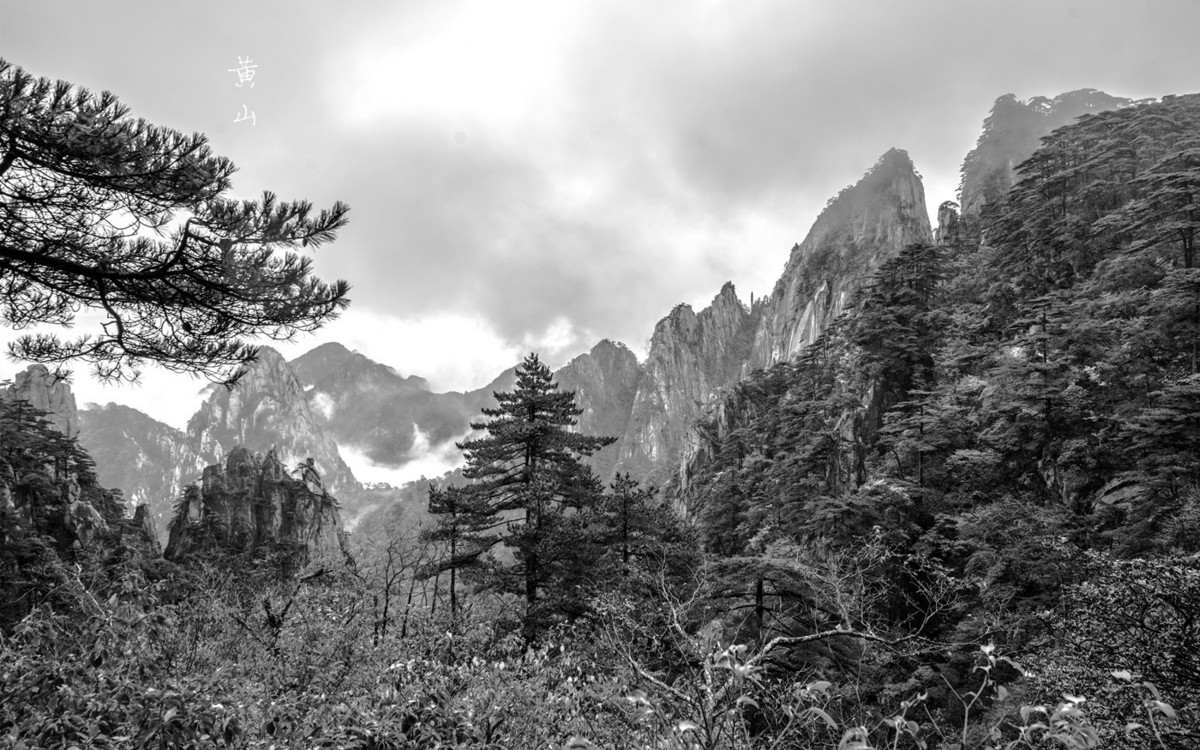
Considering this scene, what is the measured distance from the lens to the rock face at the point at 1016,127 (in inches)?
2837

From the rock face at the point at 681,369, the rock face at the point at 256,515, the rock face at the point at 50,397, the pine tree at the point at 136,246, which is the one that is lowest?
the rock face at the point at 256,515

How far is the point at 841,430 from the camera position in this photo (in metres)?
28.6

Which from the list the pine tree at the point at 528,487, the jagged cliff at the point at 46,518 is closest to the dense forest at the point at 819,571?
the pine tree at the point at 528,487

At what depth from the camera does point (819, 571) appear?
1853 cm

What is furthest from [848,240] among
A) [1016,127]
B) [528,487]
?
[528,487]

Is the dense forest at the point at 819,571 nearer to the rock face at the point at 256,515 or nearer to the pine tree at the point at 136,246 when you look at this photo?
the pine tree at the point at 136,246

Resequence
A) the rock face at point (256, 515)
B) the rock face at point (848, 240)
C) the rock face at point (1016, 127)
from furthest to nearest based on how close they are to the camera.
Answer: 1. the rock face at point (848, 240)
2. the rock face at point (1016, 127)
3. the rock face at point (256, 515)

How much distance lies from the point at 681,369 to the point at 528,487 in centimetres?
14737

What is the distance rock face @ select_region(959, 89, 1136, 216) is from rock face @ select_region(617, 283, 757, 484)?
84.8 metres

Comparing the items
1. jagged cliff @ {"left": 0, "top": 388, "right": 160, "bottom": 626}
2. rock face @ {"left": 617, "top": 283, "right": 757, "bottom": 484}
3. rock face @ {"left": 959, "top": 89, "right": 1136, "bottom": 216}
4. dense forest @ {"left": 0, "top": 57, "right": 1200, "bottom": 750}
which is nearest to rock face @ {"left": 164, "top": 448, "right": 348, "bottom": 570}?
jagged cliff @ {"left": 0, "top": 388, "right": 160, "bottom": 626}

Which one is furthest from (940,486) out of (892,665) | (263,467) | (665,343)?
(665,343)

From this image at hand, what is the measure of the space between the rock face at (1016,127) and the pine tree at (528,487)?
6963 centimetres

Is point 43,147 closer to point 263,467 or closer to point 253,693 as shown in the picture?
point 253,693

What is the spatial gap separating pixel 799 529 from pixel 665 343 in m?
146
